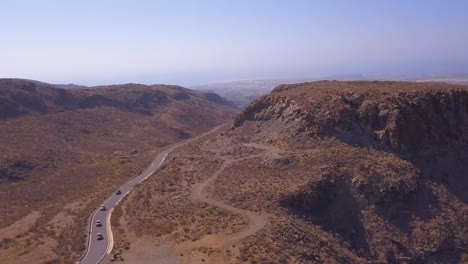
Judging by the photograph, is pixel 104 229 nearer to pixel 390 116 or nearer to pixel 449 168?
pixel 390 116

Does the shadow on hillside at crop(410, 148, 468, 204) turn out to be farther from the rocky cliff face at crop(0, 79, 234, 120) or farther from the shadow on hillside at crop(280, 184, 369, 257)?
the rocky cliff face at crop(0, 79, 234, 120)

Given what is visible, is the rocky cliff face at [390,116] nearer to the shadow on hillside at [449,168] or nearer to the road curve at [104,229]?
the shadow on hillside at [449,168]

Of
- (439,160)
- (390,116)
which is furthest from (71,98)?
(439,160)

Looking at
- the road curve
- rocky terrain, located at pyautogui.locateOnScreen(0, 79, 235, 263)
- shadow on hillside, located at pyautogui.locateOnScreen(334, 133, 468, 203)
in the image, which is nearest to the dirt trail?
the road curve

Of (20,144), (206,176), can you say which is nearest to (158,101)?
(20,144)

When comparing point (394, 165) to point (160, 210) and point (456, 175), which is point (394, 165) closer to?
point (456, 175)
